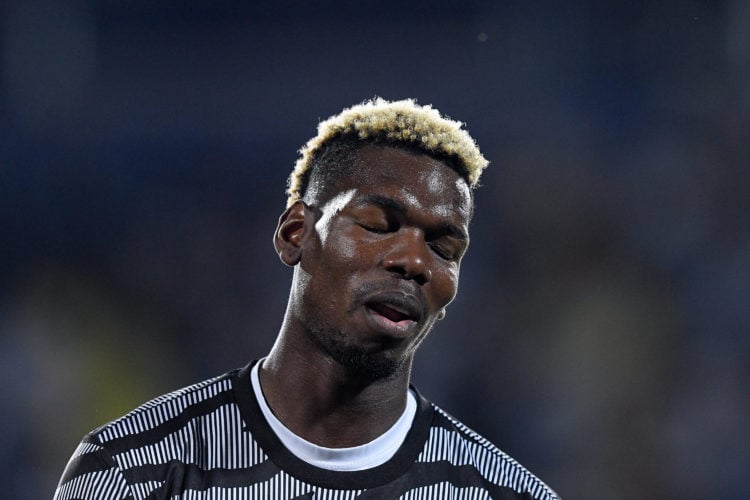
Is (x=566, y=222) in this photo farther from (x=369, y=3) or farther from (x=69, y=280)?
(x=69, y=280)

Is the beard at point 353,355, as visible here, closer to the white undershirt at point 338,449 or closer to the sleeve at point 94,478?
the white undershirt at point 338,449

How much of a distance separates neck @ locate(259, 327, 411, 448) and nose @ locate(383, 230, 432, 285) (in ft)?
0.85

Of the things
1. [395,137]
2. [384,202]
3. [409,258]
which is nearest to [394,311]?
[409,258]

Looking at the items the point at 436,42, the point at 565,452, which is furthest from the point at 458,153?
the point at 436,42

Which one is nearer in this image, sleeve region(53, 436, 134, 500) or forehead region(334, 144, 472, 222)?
sleeve region(53, 436, 134, 500)

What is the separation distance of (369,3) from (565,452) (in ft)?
11.1

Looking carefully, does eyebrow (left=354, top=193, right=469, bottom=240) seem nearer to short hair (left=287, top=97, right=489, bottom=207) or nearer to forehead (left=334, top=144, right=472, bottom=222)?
forehead (left=334, top=144, right=472, bottom=222)

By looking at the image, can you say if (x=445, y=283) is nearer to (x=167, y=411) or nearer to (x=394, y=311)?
(x=394, y=311)

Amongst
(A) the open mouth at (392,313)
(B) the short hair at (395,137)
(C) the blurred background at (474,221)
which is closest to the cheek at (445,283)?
(A) the open mouth at (392,313)

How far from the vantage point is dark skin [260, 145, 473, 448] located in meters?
2.33

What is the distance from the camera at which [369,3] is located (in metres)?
6.81

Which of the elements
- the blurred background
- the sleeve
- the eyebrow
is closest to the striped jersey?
the sleeve

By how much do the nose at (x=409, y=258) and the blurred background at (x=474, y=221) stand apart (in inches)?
128

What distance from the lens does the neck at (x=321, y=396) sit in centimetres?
240
